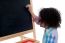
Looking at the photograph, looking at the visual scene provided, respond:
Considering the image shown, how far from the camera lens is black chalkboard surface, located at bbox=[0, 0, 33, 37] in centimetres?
143

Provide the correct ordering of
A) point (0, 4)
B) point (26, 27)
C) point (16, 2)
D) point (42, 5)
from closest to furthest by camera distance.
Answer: point (0, 4)
point (16, 2)
point (26, 27)
point (42, 5)

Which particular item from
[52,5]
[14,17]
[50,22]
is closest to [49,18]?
[50,22]

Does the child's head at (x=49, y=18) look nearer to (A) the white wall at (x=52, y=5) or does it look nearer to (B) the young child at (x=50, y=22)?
(B) the young child at (x=50, y=22)

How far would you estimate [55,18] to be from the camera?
146 cm

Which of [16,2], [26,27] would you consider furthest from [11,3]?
[26,27]

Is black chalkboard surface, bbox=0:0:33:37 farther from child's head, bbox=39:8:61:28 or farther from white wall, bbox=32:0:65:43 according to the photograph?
white wall, bbox=32:0:65:43

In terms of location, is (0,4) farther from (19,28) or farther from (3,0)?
(19,28)

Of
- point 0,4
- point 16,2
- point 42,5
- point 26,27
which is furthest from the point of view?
point 42,5

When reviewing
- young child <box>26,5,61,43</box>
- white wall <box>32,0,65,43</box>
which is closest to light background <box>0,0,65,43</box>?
white wall <box>32,0,65,43</box>

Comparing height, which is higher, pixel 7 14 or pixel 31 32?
pixel 7 14

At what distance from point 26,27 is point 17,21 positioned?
0.13 meters

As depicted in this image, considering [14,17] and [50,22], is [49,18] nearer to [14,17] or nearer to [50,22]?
[50,22]

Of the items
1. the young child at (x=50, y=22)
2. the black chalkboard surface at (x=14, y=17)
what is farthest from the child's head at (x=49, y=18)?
the black chalkboard surface at (x=14, y=17)

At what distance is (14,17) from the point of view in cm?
150
